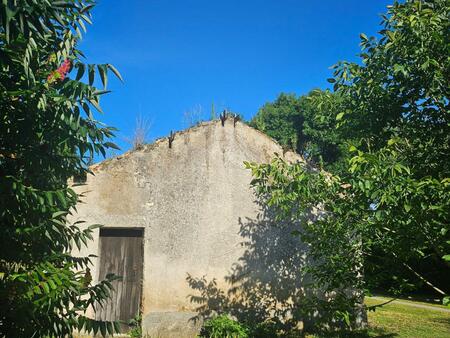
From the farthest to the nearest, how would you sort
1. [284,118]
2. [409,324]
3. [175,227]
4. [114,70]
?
[284,118] → [409,324] → [175,227] → [114,70]

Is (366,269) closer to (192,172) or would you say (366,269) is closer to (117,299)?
(192,172)

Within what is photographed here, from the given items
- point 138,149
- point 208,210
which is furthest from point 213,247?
point 138,149

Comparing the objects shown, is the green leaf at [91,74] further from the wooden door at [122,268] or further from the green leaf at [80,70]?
the wooden door at [122,268]

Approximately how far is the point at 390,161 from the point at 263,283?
5446 mm

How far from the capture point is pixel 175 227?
9.53m

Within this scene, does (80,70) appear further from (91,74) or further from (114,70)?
(114,70)

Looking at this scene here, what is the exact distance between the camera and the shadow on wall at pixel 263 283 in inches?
367

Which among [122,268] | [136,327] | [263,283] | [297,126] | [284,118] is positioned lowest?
[136,327]

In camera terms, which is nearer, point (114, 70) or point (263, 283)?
point (114, 70)

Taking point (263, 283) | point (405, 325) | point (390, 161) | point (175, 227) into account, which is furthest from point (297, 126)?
point (390, 161)

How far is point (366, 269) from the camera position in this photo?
618cm

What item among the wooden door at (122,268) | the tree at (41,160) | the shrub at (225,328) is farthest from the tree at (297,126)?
the tree at (41,160)

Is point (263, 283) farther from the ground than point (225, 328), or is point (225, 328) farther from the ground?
point (263, 283)

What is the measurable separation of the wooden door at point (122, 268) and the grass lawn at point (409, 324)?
5.03 metres
